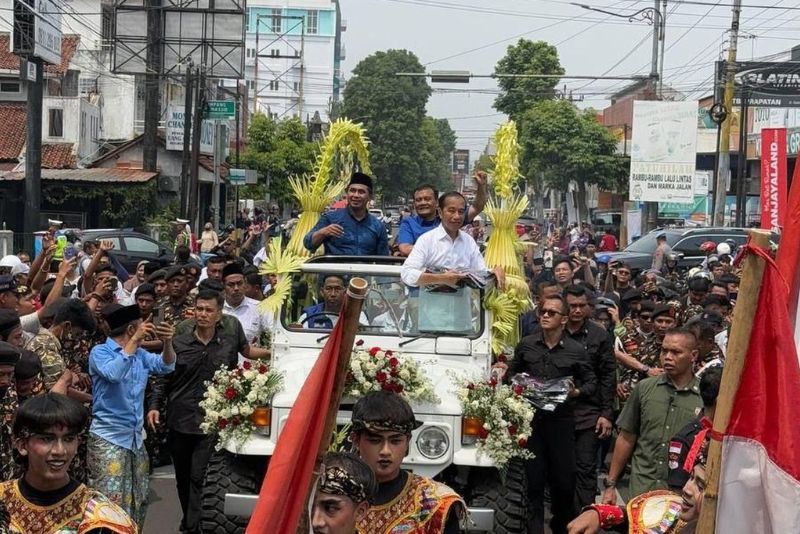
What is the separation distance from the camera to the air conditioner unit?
150 feet

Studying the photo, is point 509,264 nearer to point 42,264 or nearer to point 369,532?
point 42,264

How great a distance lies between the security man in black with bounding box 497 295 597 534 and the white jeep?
351 millimetres

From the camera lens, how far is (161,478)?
37.8ft

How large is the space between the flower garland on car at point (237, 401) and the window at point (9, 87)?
44.4 metres

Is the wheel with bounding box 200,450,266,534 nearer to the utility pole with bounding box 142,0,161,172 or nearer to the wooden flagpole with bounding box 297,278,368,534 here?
the wooden flagpole with bounding box 297,278,368,534

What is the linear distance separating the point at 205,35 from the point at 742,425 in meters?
36.1

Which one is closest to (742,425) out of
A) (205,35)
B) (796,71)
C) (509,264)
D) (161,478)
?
(509,264)

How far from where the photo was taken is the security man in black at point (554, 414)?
339 inches

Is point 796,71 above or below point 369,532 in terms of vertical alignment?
above

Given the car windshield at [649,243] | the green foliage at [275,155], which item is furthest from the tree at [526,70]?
the car windshield at [649,243]

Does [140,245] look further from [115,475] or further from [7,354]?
[7,354]

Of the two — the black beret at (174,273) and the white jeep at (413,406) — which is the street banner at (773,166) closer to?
the black beret at (174,273)

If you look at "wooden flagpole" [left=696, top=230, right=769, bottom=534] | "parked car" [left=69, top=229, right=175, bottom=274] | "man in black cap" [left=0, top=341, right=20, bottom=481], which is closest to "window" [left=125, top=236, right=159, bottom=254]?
"parked car" [left=69, top=229, right=175, bottom=274]

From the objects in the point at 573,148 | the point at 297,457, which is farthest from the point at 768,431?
the point at 573,148
